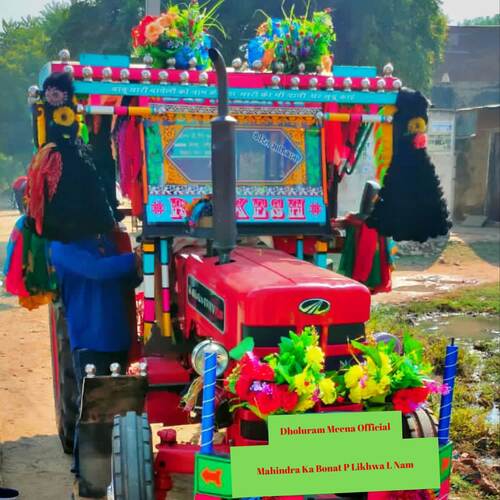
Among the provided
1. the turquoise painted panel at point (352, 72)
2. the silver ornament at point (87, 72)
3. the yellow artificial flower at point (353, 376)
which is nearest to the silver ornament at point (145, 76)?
the silver ornament at point (87, 72)

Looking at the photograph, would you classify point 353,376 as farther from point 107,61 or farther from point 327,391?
point 107,61

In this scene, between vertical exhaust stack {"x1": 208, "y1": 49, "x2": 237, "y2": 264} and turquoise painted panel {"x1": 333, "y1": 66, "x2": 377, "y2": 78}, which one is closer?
vertical exhaust stack {"x1": 208, "y1": 49, "x2": 237, "y2": 264}

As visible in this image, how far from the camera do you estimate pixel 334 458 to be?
3096mm

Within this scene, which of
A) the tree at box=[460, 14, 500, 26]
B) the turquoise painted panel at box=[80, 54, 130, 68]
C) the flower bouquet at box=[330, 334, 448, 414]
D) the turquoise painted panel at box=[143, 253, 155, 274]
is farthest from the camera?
the tree at box=[460, 14, 500, 26]

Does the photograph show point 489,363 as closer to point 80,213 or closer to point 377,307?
point 377,307

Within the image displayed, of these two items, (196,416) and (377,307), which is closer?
(196,416)

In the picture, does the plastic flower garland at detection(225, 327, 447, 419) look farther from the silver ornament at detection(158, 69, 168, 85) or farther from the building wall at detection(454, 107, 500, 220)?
the building wall at detection(454, 107, 500, 220)

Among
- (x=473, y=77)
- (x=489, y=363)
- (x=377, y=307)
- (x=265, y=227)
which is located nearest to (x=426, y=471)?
(x=265, y=227)

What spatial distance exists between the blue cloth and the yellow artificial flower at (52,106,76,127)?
2.56ft

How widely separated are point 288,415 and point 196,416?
1343 mm

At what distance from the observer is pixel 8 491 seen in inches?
184

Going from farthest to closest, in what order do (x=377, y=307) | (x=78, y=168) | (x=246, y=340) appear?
1. (x=377, y=307)
2. (x=78, y=168)
3. (x=246, y=340)

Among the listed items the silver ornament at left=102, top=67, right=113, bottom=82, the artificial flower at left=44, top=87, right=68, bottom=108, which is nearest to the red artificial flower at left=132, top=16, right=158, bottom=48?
the silver ornament at left=102, top=67, right=113, bottom=82

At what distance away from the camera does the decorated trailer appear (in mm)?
3285
